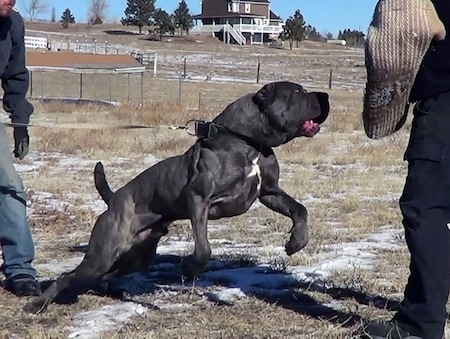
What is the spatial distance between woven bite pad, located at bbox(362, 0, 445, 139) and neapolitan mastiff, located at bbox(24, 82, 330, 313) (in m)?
0.83

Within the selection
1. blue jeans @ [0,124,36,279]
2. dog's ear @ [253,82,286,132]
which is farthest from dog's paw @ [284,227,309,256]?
blue jeans @ [0,124,36,279]

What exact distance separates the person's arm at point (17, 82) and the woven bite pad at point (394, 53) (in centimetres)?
270

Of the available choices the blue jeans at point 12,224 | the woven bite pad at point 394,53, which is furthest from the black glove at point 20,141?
the woven bite pad at point 394,53

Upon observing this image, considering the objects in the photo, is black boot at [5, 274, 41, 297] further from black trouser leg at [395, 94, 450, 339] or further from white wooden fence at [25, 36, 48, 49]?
white wooden fence at [25, 36, 48, 49]

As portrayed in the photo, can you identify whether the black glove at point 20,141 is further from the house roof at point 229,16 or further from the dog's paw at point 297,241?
the house roof at point 229,16

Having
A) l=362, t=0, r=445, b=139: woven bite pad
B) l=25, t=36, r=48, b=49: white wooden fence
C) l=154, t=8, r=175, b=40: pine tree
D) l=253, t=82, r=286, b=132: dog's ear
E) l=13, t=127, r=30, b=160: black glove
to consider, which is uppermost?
l=362, t=0, r=445, b=139: woven bite pad

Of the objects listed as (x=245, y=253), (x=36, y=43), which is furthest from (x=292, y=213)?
(x=36, y=43)

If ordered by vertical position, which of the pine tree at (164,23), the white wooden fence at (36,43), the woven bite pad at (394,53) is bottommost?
the white wooden fence at (36,43)

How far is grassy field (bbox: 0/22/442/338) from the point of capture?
497 centimetres

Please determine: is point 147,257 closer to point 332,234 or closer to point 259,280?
point 259,280

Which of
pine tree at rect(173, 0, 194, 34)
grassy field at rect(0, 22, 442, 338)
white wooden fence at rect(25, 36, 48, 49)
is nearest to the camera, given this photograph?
grassy field at rect(0, 22, 442, 338)

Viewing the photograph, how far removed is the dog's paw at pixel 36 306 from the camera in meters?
5.23

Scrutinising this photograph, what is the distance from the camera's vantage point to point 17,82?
20.1 ft

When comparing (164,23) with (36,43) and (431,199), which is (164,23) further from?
(431,199)
